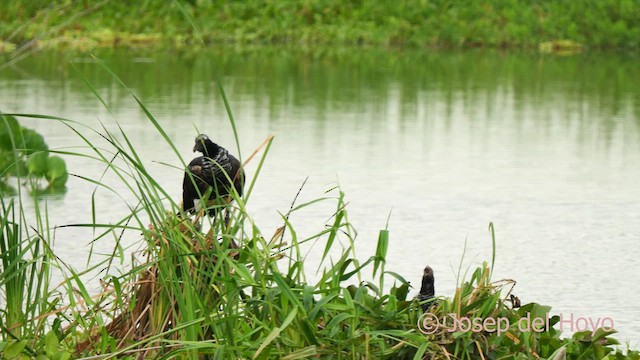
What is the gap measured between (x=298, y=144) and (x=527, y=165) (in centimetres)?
193

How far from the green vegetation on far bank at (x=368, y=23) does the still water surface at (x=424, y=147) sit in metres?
2.70

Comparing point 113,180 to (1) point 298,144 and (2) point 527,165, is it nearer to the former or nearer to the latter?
(1) point 298,144

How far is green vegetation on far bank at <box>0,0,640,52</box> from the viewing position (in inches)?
900

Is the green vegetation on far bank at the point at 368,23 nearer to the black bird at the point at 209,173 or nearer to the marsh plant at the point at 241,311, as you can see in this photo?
the black bird at the point at 209,173

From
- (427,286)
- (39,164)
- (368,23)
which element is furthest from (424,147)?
(368,23)

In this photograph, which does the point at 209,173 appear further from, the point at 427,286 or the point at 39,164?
the point at 39,164

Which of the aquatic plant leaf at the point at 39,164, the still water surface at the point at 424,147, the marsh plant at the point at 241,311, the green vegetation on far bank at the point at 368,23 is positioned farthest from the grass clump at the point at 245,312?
the green vegetation on far bank at the point at 368,23

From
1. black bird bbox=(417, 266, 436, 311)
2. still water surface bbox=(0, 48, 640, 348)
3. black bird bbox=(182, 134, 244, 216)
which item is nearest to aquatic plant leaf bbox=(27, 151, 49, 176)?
still water surface bbox=(0, 48, 640, 348)

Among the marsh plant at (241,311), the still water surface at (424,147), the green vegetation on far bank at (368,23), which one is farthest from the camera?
the green vegetation on far bank at (368,23)

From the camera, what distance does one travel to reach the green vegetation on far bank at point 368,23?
75.0 ft

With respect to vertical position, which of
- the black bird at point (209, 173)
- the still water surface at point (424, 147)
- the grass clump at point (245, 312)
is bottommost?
the still water surface at point (424, 147)

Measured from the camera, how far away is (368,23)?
77.9 ft

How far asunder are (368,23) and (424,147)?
1290 cm

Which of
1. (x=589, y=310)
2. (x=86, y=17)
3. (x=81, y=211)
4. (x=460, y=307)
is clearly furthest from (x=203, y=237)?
(x=86, y=17)
